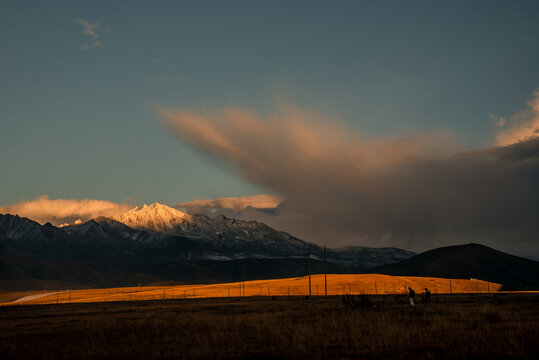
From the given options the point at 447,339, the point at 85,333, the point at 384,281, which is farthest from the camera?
Result: the point at 384,281

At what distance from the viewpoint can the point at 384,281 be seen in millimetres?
130500

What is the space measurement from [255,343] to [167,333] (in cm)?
930

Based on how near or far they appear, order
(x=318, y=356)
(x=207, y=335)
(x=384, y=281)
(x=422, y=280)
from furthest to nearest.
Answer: (x=422, y=280) → (x=384, y=281) → (x=207, y=335) → (x=318, y=356)

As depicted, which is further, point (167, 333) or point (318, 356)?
point (167, 333)

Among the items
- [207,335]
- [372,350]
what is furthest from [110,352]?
[372,350]

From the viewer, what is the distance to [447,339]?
22.2 metres

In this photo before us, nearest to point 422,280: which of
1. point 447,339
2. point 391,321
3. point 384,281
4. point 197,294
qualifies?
point 384,281

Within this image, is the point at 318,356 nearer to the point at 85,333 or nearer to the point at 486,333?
the point at 486,333

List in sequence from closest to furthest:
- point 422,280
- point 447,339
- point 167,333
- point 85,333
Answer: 1. point 447,339
2. point 167,333
3. point 85,333
4. point 422,280

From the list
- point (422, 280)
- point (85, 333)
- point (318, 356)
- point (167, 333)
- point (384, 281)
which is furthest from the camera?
point (422, 280)

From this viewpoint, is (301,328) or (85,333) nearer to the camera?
(301,328)

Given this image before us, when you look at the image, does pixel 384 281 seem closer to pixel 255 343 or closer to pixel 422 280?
pixel 422 280

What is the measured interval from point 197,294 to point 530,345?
385 feet

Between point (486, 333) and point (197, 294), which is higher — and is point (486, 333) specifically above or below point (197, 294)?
above
